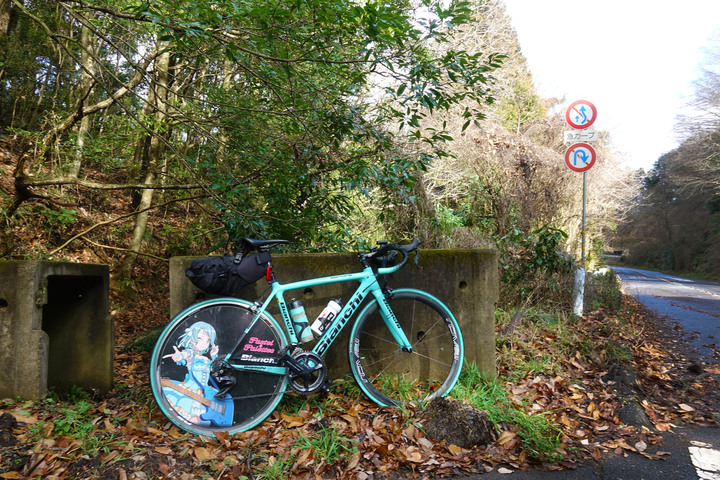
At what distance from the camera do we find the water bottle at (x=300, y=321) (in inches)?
134

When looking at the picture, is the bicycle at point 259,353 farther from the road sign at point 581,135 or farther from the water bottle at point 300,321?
the road sign at point 581,135

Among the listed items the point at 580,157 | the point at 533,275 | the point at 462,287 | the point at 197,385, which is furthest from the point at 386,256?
the point at 580,157

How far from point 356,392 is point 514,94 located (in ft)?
46.2

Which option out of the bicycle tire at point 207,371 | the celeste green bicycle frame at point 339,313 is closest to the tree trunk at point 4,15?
the bicycle tire at point 207,371

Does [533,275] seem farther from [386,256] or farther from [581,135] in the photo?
[386,256]

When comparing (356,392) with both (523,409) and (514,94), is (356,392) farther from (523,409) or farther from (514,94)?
(514,94)

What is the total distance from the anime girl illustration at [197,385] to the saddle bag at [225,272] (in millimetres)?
284

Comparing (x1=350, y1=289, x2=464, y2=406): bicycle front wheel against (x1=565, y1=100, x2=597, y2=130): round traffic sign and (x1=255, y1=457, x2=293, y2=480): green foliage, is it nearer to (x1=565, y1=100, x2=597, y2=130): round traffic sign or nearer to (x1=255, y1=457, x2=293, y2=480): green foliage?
(x1=255, y1=457, x2=293, y2=480): green foliage

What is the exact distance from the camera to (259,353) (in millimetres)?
3273

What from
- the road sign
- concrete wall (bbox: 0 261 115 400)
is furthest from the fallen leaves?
the road sign

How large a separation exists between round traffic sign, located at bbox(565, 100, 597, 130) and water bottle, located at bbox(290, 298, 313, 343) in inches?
225

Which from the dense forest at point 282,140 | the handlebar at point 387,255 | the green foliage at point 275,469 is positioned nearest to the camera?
the green foliage at point 275,469

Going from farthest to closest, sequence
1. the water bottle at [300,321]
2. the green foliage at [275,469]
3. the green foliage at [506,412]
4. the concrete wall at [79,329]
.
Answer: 1. the concrete wall at [79,329]
2. the water bottle at [300,321]
3. the green foliage at [506,412]
4. the green foliage at [275,469]

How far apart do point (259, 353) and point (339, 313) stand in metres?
0.65
